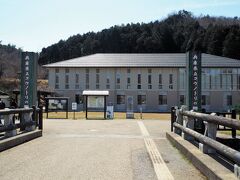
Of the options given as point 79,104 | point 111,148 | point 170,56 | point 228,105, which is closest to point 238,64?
point 228,105

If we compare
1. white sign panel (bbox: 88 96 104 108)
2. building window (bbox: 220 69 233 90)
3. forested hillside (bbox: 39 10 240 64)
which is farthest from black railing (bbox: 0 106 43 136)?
forested hillside (bbox: 39 10 240 64)

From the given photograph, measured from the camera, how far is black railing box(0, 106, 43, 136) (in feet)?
43.9

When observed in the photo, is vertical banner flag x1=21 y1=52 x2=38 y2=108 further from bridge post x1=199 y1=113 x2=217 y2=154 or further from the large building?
the large building

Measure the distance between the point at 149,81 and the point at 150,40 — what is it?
5036cm

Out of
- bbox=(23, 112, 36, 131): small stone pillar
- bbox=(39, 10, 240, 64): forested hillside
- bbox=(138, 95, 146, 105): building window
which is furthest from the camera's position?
bbox=(39, 10, 240, 64): forested hillside

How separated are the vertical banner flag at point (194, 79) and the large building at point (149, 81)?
5527 cm

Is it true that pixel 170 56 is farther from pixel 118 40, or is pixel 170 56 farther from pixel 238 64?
pixel 118 40

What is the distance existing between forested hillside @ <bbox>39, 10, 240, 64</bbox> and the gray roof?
29.1 metres

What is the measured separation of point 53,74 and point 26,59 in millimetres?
55276

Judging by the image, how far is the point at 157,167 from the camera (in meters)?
9.47

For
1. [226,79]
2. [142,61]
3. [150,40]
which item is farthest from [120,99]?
[150,40]

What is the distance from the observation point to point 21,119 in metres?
16.5

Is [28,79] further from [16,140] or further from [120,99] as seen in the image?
[120,99]

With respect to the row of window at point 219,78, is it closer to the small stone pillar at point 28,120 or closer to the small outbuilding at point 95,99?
the small outbuilding at point 95,99
